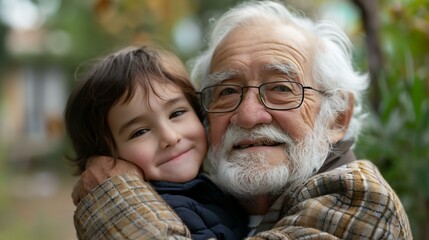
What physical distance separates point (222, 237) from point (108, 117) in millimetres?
628

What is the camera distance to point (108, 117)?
89.5 inches

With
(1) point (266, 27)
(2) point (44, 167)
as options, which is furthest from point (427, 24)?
(2) point (44, 167)

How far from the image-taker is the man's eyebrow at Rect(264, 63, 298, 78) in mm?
2320

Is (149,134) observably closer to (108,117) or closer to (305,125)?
(108,117)

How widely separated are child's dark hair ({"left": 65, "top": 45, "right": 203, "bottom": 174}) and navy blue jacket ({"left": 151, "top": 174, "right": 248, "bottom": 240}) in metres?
0.30

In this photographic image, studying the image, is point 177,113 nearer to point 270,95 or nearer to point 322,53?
point 270,95

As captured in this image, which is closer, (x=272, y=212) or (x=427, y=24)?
(x=272, y=212)

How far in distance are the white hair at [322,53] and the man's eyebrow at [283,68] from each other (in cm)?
13

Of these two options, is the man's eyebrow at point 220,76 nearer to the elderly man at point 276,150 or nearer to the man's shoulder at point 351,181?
the elderly man at point 276,150

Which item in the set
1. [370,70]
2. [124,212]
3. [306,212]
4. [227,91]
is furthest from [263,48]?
[370,70]

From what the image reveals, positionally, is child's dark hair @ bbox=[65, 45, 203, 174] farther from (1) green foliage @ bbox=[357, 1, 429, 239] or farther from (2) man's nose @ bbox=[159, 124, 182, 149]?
(1) green foliage @ bbox=[357, 1, 429, 239]

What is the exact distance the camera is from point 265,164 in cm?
224

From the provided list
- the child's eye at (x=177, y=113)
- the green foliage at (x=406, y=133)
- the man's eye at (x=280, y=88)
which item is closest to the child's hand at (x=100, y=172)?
the child's eye at (x=177, y=113)

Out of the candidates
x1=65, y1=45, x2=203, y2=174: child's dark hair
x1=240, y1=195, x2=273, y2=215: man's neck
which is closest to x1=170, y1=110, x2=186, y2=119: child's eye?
x1=65, y1=45, x2=203, y2=174: child's dark hair
